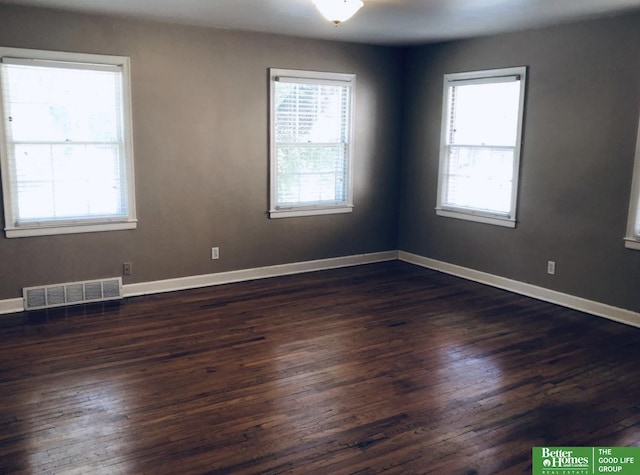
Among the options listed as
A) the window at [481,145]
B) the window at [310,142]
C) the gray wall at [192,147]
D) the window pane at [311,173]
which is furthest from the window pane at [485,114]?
the window pane at [311,173]

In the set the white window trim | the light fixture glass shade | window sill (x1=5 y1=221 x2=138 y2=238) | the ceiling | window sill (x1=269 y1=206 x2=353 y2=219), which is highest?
the ceiling

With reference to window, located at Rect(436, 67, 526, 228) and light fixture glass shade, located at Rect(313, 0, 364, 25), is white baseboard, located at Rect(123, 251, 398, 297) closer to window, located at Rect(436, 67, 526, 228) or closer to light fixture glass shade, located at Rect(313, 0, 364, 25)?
window, located at Rect(436, 67, 526, 228)

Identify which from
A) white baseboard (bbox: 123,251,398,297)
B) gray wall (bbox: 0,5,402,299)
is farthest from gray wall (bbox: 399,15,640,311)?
gray wall (bbox: 0,5,402,299)

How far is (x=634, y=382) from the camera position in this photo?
3555mm

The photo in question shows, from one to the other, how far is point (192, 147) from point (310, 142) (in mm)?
1294

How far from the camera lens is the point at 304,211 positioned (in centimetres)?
612

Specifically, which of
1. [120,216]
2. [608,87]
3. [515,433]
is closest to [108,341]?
[120,216]

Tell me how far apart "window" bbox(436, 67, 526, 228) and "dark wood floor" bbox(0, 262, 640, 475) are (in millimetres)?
1068

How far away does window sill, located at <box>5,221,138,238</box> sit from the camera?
469cm

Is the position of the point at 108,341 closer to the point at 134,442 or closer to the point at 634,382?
the point at 134,442

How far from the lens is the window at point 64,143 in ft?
15.0

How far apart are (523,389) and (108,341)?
288cm

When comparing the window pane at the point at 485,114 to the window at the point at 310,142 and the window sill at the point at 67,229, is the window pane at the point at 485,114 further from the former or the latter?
the window sill at the point at 67,229

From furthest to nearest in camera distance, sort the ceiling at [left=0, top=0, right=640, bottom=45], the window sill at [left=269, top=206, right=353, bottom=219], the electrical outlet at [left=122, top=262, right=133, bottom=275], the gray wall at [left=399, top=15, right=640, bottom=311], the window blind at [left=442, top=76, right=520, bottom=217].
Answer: the window sill at [left=269, top=206, right=353, bottom=219]
the window blind at [left=442, top=76, right=520, bottom=217]
the electrical outlet at [left=122, top=262, right=133, bottom=275]
the gray wall at [left=399, top=15, right=640, bottom=311]
the ceiling at [left=0, top=0, right=640, bottom=45]
